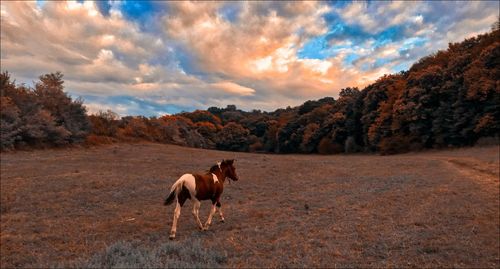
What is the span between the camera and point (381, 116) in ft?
164

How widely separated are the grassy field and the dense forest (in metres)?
14.4

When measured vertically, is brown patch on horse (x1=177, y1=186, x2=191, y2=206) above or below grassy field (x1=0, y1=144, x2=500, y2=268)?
above

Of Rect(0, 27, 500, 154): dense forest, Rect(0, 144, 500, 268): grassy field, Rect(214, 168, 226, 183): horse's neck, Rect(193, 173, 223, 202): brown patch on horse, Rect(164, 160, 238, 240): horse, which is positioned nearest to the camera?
Rect(0, 144, 500, 268): grassy field

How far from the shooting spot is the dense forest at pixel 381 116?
34375 millimetres

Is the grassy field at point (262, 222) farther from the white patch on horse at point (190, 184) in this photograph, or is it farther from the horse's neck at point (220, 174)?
the horse's neck at point (220, 174)

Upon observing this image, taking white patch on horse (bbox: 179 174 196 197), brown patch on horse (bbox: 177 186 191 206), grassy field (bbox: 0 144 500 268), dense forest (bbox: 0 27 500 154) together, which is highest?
dense forest (bbox: 0 27 500 154)

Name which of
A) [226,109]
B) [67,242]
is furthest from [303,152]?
[226,109]

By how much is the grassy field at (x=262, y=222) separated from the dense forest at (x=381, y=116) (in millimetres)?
14413

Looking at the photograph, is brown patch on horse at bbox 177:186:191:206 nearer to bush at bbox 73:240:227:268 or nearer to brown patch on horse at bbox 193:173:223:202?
brown patch on horse at bbox 193:173:223:202

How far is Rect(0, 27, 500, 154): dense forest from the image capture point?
3438 cm

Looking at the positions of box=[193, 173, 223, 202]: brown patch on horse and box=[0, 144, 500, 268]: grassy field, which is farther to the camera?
box=[193, 173, 223, 202]: brown patch on horse

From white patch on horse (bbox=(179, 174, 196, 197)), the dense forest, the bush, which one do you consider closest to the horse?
white patch on horse (bbox=(179, 174, 196, 197))

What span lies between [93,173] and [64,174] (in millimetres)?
1611

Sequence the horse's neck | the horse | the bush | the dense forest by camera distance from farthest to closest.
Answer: the dense forest < the horse's neck < the horse < the bush
